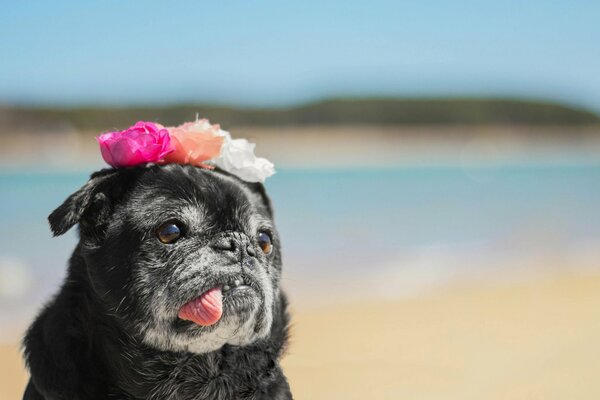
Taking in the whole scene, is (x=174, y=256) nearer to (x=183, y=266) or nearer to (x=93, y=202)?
(x=183, y=266)

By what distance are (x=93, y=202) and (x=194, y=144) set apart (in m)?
0.45

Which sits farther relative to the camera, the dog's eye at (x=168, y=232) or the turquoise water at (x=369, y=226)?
the turquoise water at (x=369, y=226)

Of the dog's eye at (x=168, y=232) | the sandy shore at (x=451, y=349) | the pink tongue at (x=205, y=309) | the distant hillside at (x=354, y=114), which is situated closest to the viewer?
the pink tongue at (x=205, y=309)

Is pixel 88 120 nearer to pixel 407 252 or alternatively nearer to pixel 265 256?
pixel 407 252

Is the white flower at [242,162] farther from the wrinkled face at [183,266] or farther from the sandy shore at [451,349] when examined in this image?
the sandy shore at [451,349]

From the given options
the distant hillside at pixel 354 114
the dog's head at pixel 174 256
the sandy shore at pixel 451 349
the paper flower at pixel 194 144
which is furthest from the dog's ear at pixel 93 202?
the distant hillside at pixel 354 114

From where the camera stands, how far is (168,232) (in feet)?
8.92

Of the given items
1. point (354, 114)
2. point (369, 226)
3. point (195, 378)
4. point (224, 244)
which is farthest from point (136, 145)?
point (354, 114)

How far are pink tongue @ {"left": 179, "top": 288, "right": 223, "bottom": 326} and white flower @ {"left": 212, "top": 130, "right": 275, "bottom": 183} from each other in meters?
0.61

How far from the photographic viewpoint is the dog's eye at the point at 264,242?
289 cm

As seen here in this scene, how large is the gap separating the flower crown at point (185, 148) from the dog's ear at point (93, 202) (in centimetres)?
7

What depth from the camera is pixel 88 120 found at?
4441 cm

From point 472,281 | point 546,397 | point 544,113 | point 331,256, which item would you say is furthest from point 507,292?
point 544,113

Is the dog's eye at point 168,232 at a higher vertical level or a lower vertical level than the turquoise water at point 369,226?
lower
